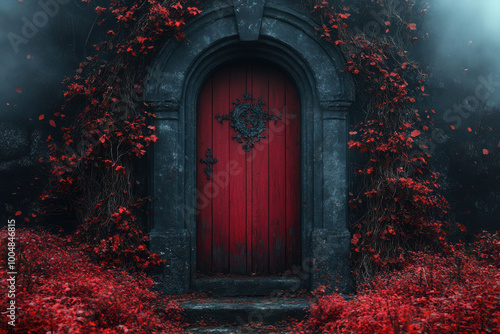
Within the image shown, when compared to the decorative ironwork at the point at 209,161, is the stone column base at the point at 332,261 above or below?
below

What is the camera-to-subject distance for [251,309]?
12.3 feet

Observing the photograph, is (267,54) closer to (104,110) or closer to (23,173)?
(104,110)

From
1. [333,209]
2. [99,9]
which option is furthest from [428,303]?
[99,9]

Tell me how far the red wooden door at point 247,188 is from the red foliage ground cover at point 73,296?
990 mm

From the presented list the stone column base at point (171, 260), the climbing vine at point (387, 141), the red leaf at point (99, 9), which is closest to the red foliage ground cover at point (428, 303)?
the climbing vine at point (387, 141)

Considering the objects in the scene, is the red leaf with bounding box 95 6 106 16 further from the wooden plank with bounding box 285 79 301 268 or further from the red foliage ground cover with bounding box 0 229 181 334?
the red foliage ground cover with bounding box 0 229 181 334

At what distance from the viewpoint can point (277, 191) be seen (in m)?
4.55

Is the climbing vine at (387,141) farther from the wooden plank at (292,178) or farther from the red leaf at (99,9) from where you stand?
the red leaf at (99,9)

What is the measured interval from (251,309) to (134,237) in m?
1.46

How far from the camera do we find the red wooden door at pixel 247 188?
14.9ft

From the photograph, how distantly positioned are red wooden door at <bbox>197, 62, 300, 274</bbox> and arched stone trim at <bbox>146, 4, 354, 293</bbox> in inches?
8.7

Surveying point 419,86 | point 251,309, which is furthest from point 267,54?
point 251,309

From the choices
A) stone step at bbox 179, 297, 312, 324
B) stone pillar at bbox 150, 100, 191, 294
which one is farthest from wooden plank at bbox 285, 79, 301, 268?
stone pillar at bbox 150, 100, 191, 294

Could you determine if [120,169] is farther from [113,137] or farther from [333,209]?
[333,209]
